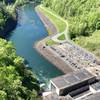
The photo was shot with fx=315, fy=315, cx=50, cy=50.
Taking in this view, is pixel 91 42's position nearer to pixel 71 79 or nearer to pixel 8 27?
pixel 71 79

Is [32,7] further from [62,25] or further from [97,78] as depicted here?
[97,78]

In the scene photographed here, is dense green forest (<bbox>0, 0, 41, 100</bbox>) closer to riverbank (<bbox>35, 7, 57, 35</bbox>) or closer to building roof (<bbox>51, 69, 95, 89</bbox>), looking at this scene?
building roof (<bbox>51, 69, 95, 89</bbox>)

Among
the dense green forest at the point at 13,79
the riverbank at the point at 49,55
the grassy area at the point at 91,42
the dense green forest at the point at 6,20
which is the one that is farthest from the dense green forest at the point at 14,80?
the dense green forest at the point at 6,20

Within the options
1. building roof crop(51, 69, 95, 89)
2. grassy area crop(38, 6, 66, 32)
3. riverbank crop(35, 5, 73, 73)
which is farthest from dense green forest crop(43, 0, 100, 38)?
building roof crop(51, 69, 95, 89)

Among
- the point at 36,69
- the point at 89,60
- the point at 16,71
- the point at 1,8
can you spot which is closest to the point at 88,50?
the point at 89,60

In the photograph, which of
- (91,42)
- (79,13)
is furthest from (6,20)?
(91,42)

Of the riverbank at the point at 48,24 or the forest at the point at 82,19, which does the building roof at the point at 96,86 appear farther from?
the riverbank at the point at 48,24
